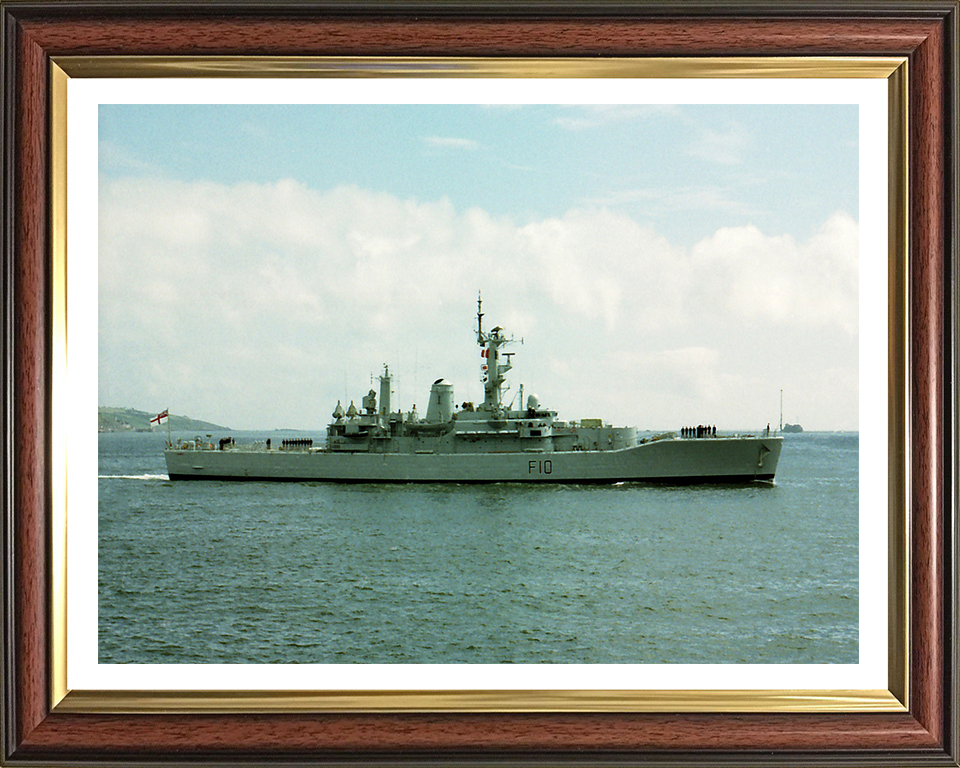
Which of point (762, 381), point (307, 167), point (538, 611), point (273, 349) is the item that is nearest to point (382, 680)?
point (538, 611)

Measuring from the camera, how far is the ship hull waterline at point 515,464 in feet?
9.21

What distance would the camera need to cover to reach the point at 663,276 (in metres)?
2.35

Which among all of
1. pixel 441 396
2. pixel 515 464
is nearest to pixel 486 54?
pixel 441 396

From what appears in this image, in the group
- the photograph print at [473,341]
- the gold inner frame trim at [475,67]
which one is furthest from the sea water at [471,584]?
the gold inner frame trim at [475,67]

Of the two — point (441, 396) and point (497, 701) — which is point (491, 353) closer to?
point (441, 396)

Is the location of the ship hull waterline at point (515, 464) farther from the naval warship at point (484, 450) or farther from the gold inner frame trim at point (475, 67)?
the gold inner frame trim at point (475, 67)

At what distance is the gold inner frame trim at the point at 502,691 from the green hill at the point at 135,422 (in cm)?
14

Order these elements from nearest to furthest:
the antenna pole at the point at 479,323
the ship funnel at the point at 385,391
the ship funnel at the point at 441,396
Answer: the antenna pole at the point at 479,323 < the ship funnel at the point at 385,391 < the ship funnel at the point at 441,396

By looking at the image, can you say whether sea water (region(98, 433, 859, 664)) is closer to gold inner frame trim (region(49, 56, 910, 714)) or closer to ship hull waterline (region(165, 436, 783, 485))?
gold inner frame trim (region(49, 56, 910, 714))

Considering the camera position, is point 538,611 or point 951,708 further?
point 538,611

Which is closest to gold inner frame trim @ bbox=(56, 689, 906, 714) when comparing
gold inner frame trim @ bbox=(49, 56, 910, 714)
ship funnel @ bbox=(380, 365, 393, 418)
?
gold inner frame trim @ bbox=(49, 56, 910, 714)

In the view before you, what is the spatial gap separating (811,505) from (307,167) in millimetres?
1855

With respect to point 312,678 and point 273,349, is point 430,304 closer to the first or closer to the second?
point 273,349

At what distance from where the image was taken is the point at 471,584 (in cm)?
201
